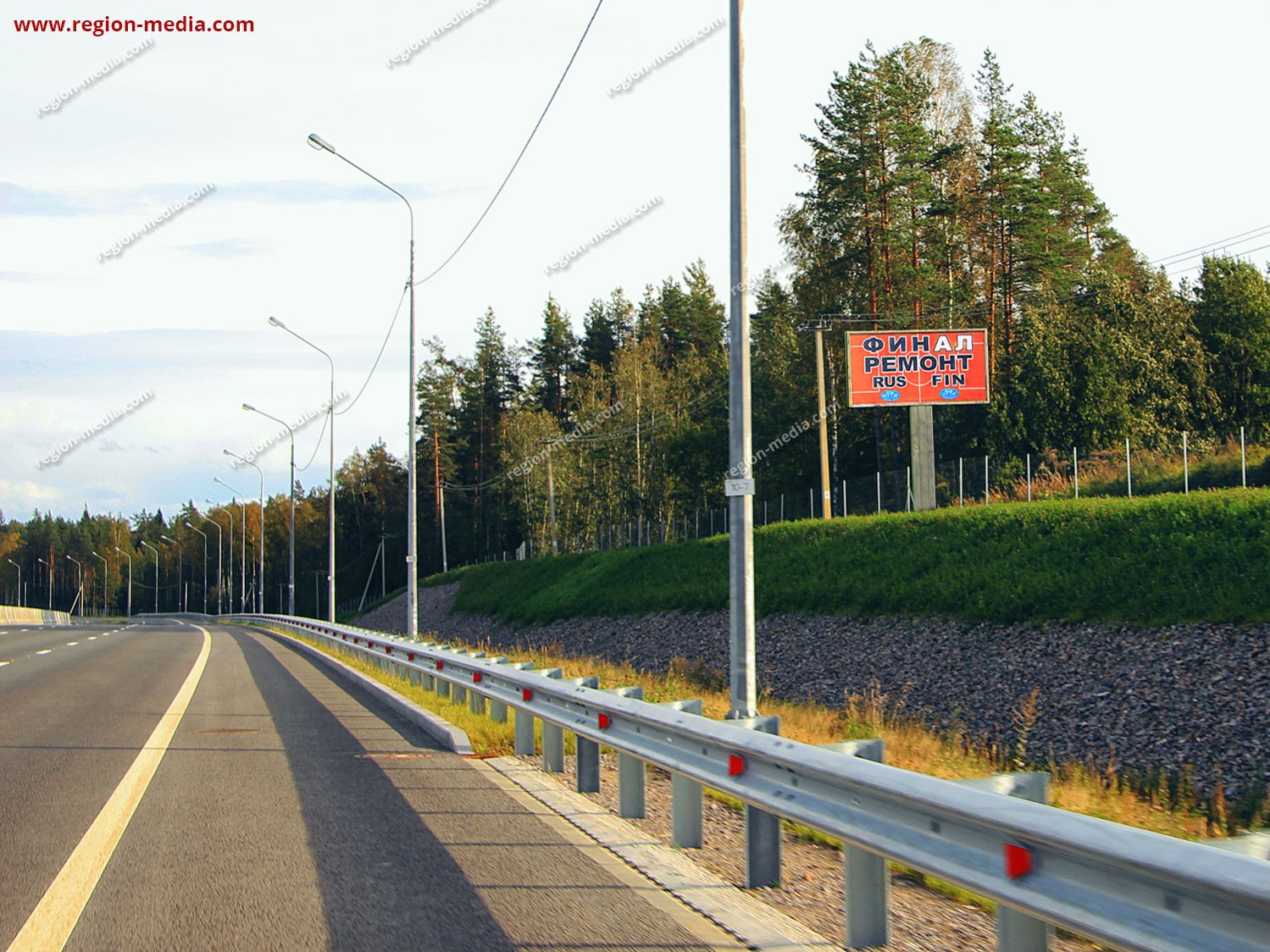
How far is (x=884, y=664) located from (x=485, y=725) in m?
18.0

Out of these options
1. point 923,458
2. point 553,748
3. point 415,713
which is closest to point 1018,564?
point 923,458

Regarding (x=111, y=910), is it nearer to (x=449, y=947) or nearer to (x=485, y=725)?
(x=449, y=947)

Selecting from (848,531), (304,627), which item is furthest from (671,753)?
(304,627)

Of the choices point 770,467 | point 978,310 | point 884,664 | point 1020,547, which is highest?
point 978,310

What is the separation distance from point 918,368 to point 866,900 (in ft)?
126

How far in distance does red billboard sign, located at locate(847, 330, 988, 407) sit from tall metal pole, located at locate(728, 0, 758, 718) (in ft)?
100

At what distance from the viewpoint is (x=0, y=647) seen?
116 feet

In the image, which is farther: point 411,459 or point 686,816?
point 411,459

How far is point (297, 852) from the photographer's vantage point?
773cm

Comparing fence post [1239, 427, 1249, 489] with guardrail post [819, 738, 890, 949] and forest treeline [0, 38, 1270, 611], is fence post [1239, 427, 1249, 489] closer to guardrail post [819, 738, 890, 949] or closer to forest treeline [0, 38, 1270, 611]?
forest treeline [0, 38, 1270, 611]

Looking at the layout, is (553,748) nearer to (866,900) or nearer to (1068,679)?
(866,900)

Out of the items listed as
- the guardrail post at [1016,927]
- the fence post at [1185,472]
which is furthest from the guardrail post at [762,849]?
the fence post at [1185,472]

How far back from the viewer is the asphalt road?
599cm

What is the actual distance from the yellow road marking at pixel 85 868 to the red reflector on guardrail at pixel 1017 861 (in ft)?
13.1
